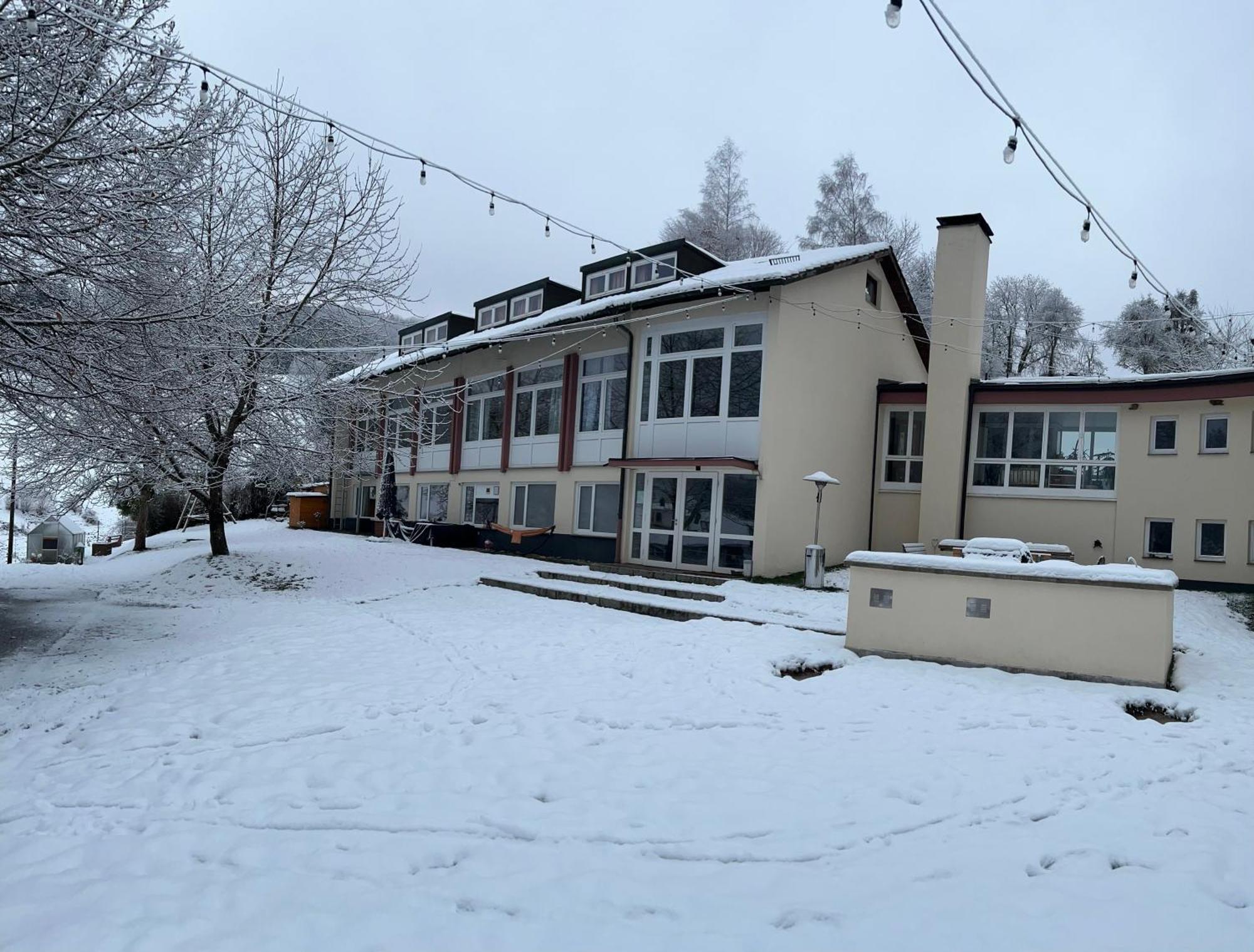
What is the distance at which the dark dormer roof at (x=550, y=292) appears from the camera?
70.2 ft

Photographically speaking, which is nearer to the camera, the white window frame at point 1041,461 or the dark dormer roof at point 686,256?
the white window frame at point 1041,461

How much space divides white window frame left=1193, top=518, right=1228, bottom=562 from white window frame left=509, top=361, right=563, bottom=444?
1216 cm

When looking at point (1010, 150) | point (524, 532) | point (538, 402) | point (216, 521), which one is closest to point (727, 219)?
point (538, 402)

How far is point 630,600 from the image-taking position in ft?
37.4

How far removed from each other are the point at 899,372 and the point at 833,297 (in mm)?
3879

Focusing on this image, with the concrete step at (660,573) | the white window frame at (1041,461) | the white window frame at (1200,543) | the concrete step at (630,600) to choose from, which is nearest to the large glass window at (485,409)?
the concrete step at (660,573)

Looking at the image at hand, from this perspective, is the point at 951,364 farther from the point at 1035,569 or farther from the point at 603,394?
the point at 1035,569

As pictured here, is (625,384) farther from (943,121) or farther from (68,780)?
(68,780)

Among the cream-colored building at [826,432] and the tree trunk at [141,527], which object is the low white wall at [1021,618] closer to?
the cream-colored building at [826,432]

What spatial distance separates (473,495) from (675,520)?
742cm

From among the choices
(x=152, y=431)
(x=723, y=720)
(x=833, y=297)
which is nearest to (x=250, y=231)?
(x=152, y=431)

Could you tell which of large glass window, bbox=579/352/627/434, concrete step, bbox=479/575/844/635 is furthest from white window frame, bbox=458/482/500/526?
concrete step, bbox=479/575/844/635

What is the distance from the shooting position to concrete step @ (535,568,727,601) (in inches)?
472

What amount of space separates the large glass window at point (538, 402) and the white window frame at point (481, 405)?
51cm
